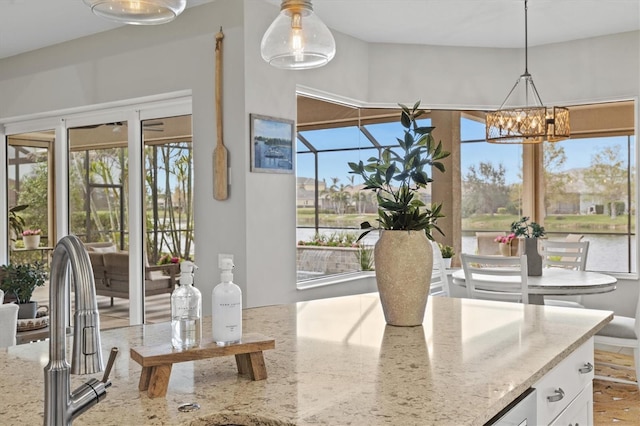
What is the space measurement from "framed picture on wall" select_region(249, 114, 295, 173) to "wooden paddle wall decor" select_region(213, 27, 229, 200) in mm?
206

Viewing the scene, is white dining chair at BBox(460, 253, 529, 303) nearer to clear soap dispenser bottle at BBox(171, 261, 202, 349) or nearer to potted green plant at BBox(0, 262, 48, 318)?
potted green plant at BBox(0, 262, 48, 318)

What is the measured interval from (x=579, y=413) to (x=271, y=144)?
291cm

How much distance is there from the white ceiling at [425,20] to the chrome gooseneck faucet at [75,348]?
3.65 meters

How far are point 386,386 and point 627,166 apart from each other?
16.7ft

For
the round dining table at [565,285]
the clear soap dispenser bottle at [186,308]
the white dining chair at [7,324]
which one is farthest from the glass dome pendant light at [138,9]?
the round dining table at [565,285]

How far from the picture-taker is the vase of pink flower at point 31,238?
19.2ft

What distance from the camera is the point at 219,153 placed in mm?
4184

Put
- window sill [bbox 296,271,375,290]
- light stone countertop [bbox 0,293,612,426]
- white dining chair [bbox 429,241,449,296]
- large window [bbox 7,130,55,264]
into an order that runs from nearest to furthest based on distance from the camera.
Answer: light stone countertop [bbox 0,293,612,426] → window sill [bbox 296,271,375,290] → white dining chair [bbox 429,241,449,296] → large window [bbox 7,130,55,264]

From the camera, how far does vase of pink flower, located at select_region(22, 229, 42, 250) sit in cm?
587

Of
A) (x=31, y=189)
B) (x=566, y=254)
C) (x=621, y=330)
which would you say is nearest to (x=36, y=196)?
(x=31, y=189)

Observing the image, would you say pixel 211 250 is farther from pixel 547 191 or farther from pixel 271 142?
pixel 547 191

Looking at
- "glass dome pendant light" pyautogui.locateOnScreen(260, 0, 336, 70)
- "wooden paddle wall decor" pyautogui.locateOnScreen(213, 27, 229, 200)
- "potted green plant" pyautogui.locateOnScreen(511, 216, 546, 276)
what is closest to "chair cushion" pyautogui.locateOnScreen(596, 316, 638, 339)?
"potted green plant" pyautogui.locateOnScreen(511, 216, 546, 276)

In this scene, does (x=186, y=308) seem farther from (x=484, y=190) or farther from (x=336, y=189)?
(x=484, y=190)

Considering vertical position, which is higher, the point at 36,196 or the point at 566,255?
the point at 36,196
